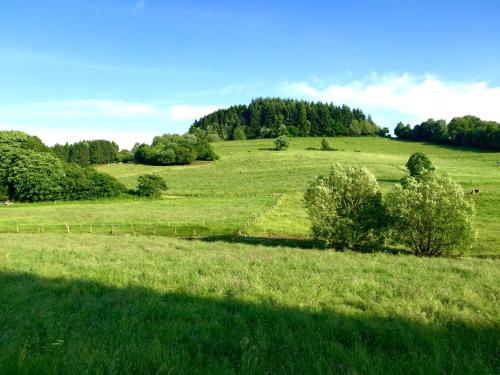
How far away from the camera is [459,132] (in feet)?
474

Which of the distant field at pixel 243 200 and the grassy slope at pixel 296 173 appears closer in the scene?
the distant field at pixel 243 200

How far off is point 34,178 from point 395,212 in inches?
2877

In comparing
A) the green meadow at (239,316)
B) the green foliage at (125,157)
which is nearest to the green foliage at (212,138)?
the green foliage at (125,157)

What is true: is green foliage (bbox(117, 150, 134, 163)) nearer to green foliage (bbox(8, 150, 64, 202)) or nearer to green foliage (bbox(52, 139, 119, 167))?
green foliage (bbox(52, 139, 119, 167))

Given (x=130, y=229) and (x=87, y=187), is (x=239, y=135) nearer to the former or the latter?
(x=87, y=187)

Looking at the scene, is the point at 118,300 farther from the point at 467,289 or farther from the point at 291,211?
the point at 291,211

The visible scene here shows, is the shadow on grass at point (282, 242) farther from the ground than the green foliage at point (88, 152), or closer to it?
closer to it

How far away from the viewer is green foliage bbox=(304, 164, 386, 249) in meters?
31.8

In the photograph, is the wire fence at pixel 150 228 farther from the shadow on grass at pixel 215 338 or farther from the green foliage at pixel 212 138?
the green foliage at pixel 212 138

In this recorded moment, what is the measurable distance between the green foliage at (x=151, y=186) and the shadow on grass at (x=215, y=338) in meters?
68.7

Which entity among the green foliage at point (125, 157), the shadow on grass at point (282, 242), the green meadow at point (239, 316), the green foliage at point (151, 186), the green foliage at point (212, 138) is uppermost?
the green foliage at point (212, 138)

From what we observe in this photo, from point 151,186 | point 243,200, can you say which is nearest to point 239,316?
point 243,200

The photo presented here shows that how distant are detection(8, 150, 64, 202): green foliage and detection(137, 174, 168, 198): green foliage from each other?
1744 centimetres

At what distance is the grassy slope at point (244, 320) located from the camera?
16.4 feet
